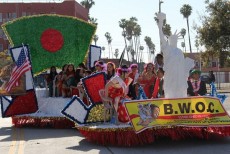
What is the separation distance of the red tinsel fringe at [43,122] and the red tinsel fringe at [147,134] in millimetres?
3835

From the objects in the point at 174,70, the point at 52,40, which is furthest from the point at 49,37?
the point at 174,70

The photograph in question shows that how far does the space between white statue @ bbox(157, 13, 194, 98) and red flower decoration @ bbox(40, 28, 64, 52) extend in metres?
5.96

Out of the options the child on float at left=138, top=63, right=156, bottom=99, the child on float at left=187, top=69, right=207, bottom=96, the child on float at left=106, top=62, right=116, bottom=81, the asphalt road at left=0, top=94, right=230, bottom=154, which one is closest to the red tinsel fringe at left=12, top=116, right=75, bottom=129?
the asphalt road at left=0, top=94, right=230, bottom=154

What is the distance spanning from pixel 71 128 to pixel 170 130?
194 inches

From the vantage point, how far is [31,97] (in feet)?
Result: 46.2

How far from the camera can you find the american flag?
1353cm

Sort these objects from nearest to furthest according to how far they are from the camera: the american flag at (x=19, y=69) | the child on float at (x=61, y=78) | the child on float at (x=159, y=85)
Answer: the child on float at (x=159, y=85) → the american flag at (x=19, y=69) → the child on float at (x=61, y=78)

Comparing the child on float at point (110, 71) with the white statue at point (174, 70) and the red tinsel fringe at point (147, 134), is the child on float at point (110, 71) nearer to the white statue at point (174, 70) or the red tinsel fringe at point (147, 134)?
the white statue at point (174, 70)

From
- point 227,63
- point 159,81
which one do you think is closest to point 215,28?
point 227,63

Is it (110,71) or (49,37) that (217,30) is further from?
(110,71)

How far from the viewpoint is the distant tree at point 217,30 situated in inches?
1284

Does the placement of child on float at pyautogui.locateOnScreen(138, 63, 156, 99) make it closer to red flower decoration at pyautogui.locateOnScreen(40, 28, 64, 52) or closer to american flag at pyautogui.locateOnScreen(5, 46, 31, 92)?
american flag at pyautogui.locateOnScreen(5, 46, 31, 92)

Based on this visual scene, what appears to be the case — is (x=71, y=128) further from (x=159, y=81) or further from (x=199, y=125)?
(x=199, y=125)

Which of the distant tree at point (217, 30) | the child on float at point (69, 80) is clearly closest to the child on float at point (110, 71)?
the child on float at point (69, 80)
